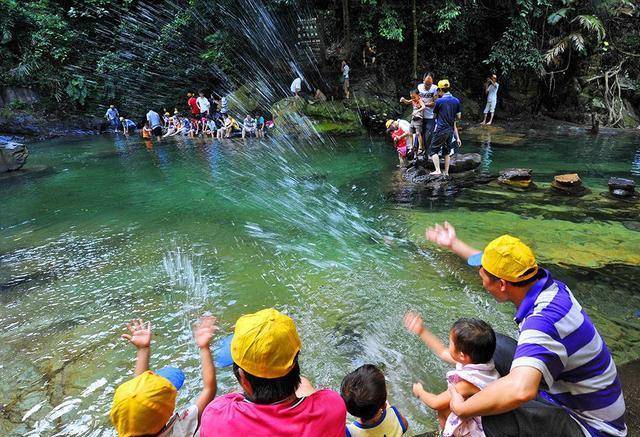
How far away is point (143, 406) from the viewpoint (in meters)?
1.81

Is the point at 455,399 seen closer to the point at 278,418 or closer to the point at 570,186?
the point at 278,418

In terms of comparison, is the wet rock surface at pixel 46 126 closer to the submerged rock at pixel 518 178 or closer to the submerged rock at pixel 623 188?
the submerged rock at pixel 518 178

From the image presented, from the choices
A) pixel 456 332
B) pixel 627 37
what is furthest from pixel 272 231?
pixel 627 37

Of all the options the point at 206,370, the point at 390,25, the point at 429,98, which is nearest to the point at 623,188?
the point at 429,98

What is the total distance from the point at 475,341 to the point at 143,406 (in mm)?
1692

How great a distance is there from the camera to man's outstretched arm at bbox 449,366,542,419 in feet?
5.57

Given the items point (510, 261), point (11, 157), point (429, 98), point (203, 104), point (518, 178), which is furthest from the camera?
point (203, 104)

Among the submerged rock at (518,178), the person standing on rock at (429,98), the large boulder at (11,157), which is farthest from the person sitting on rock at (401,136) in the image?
the large boulder at (11,157)

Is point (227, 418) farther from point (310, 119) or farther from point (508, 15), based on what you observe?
point (508, 15)

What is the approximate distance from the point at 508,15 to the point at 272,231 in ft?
58.5

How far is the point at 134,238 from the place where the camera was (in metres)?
6.80

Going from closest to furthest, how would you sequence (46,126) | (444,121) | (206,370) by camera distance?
(206,370)
(444,121)
(46,126)

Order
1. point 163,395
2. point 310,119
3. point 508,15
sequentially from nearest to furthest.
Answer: point 163,395 < point 310,119 < point 508,15

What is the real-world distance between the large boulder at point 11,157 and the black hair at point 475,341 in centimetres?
1476
